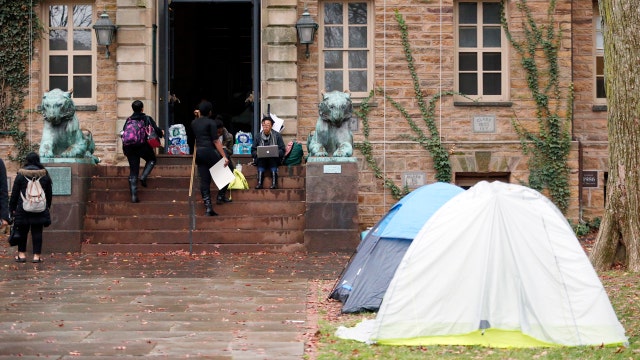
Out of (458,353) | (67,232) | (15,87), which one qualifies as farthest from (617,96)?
(15,87)

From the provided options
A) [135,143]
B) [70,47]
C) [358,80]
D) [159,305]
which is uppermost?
[70,47]

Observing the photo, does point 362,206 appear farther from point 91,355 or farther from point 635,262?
point 91,355

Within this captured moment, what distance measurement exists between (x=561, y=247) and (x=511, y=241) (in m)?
0.46

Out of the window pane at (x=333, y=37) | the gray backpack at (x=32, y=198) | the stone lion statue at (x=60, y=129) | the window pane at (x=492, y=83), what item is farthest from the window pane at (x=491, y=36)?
the gray backpack at (x=32, y=198)

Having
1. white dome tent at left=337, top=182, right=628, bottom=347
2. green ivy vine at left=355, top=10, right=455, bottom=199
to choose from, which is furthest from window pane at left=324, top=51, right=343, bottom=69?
white dome tent at left=337, top=182, right=628, bottom=347

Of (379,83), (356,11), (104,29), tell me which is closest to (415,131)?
(379,83)

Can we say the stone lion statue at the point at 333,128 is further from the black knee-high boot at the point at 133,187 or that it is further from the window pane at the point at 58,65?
the window pane at the point at 58,65

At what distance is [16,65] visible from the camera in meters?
21.7

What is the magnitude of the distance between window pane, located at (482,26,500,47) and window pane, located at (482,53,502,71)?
0.20 m

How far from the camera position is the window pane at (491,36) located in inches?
862

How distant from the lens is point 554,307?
975 cm

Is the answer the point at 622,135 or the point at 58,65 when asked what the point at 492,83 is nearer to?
the point at 622,135

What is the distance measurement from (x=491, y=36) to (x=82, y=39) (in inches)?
326

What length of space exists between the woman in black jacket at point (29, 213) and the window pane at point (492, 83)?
9.37 meters
